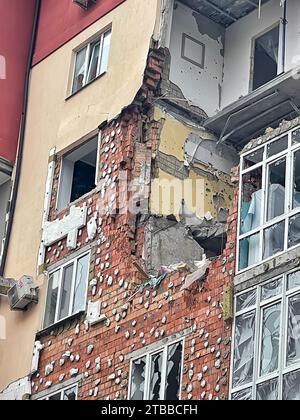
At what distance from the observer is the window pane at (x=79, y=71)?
91.4 feet

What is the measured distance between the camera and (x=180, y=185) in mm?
25453

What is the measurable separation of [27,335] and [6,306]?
125 cm

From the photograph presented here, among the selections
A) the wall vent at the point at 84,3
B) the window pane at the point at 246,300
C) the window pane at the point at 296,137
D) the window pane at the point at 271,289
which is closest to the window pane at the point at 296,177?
the window pane at the point at 296,137

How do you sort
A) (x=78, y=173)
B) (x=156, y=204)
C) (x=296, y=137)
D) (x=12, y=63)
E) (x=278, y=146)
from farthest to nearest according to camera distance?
(x=12, y=63) → (x=78, y=173) → (x=156, y=204) → (x=278, y=146) → (x=296, y=137)

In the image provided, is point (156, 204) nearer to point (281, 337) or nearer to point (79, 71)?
point (79, 71)

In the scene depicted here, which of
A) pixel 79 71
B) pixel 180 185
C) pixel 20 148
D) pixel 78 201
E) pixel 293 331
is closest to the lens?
pixel 293 331

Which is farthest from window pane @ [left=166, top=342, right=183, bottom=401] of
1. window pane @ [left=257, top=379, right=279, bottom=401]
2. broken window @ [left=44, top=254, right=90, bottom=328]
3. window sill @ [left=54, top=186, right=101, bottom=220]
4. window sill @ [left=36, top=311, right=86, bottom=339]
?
window sill @ [left=54, top=186, right=101, bottom=220]

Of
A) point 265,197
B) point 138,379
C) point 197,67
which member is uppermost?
point 197,67

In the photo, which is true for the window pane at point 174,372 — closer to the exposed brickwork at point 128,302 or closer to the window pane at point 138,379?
the exposed brickwork at point 128,302

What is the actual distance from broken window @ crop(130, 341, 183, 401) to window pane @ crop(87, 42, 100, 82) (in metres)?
7.22

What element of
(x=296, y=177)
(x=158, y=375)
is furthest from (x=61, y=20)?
(x=158, y=375)

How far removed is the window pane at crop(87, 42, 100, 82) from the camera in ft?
90.4

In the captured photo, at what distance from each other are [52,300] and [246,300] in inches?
232

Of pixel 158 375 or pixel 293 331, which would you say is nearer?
pixel 293 331
